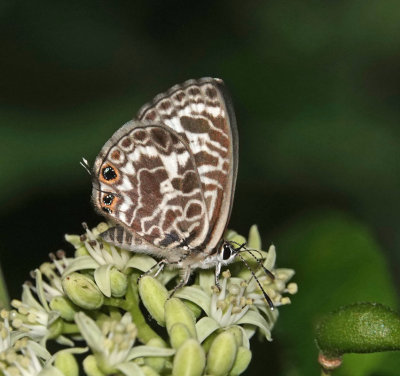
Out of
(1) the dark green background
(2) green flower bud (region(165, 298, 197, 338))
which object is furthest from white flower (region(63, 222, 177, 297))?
(1) the dark green background

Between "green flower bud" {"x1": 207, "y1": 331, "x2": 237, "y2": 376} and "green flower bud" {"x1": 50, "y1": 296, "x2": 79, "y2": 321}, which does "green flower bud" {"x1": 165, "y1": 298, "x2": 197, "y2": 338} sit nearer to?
"green flower bud" {"x1": 207, "y1": 331, "x2": 237, "y2": 376}

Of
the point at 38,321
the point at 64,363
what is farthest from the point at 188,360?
the point at 38,321

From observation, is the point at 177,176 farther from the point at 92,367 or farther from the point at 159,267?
the point at 92,367

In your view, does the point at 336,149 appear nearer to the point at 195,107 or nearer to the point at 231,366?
the point at 195,107

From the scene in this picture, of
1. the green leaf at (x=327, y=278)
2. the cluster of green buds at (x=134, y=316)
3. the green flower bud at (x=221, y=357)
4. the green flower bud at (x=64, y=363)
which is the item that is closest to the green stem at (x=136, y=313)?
the cluster of green buds at (x=134, y=316)

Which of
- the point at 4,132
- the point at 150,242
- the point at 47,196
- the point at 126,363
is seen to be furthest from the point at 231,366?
the point at 4,132

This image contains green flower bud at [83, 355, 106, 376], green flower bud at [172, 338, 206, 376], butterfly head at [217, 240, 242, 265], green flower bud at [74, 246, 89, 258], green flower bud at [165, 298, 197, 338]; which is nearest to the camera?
green flower bud at [172, 338, 206, 376]

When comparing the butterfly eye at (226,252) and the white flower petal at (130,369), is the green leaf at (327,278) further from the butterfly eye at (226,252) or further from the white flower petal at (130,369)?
the white flower petal at (130,369)

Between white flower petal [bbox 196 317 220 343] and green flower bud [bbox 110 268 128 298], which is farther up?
green flower bud [bbox 110 268 128 298]
